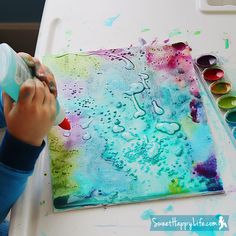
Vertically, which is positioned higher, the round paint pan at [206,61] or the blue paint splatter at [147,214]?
Result: the round paint pan at [206,61]

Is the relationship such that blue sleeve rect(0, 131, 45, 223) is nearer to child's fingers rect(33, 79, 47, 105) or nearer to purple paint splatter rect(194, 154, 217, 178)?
child's fingers rect(33, 79, 47, 105)

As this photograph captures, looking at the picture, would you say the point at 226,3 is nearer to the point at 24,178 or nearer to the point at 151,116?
the point at 151,116

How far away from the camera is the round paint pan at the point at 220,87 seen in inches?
23.0

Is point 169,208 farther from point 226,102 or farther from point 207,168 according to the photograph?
point 226,102

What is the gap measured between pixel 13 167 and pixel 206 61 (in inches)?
12.9

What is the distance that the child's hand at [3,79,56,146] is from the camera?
49cm

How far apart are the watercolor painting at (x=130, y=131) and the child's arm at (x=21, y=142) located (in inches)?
1.7

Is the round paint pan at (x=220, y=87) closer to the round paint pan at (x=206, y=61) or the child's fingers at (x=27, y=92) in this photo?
the round paint pan at (x=206, y=61)

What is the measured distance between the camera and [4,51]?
47 centimetres

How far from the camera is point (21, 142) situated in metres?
0.49

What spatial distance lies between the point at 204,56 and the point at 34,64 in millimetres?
265

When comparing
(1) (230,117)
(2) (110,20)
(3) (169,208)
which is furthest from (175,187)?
(2) (110,20)

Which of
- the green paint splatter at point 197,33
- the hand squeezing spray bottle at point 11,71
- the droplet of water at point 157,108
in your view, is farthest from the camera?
the green paint splatter at point 197,33

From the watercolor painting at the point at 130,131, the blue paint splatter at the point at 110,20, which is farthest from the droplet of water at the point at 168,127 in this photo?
the blue paint splatter at the point at 110,20
